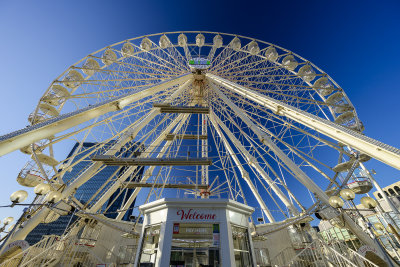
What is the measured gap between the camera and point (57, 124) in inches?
288

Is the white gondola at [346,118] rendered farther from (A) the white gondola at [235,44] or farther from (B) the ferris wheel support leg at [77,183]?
(B) the ferris wheel support leg at [77,183]

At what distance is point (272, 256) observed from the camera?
12398 mm

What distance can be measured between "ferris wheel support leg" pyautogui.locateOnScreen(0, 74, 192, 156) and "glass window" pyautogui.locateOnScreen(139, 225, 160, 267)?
528 cm

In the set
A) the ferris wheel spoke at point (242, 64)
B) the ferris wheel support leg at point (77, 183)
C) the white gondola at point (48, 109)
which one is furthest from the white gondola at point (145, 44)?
the white gondola at point (48, 109)

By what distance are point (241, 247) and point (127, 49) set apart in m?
16.8

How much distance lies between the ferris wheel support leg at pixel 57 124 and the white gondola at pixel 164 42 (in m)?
7.64

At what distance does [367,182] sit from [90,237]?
59.5ft

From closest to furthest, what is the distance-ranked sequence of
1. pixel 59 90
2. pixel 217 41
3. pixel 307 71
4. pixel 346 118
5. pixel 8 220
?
pixel 59 90 → pixel 8 220 → pixel 346 118 → pixel 307 71 → pixel 217 41

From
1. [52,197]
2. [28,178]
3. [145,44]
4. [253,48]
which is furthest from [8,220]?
[253,48]

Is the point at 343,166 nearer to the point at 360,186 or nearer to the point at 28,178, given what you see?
the point at 360,186

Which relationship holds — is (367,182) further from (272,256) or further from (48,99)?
(48,99)

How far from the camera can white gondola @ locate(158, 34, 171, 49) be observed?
54.7 ft

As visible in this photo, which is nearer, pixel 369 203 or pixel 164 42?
pixel 369 203

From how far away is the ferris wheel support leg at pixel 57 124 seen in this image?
5.81m
